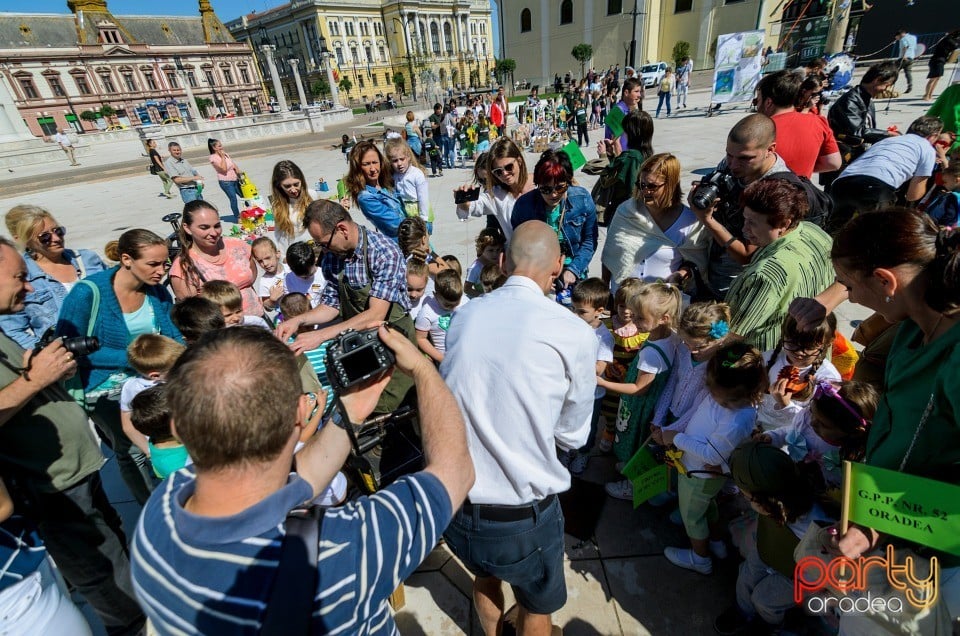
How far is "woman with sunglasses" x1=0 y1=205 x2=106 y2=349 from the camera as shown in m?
2.78

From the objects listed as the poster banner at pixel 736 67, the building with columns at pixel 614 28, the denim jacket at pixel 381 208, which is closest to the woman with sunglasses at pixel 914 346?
the denim jacket at pixel 381 208

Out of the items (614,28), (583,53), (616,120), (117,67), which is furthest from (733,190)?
(117,67)

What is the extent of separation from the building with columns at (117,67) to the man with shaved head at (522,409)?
60.2m

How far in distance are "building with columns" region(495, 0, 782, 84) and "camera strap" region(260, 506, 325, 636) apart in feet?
150

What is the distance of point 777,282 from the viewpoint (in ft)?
7.55

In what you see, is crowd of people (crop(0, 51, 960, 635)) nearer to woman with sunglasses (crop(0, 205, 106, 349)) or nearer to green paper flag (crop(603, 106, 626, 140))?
woman with sunglasses (crop(0, 205, 106, 349))

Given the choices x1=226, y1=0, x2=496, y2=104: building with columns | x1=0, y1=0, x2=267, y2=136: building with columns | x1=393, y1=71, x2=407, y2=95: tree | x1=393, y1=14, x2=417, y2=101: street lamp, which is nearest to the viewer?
x1=0, y1=0, x2=267, y2=136: building with columns

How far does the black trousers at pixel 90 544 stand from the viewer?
2154mm

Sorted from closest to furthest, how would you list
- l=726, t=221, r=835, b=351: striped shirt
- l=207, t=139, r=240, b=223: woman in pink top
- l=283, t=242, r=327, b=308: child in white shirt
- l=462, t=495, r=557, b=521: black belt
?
1. l=462, t=495, r=557, b=521: black belt
2. l=726, t=221, r=835, b=351: striped shirt
3. l=283, t=242, r=327, b=308: child in white shirt
4. l=207, t=139, r=240, b=223: woman in pink top

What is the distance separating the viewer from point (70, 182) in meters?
18.5

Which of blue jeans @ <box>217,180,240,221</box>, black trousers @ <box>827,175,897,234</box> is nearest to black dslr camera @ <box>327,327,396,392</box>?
black trousers @ <box>827,175,897,234</box>

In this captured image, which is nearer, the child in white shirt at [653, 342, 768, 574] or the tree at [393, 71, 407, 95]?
the child in white shirt at [653, 342, 768, 574]

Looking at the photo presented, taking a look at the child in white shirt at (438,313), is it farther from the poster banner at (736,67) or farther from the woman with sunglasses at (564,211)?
the poster banner at (736,67)

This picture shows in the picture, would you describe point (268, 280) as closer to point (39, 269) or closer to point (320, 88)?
point (39, 269)
